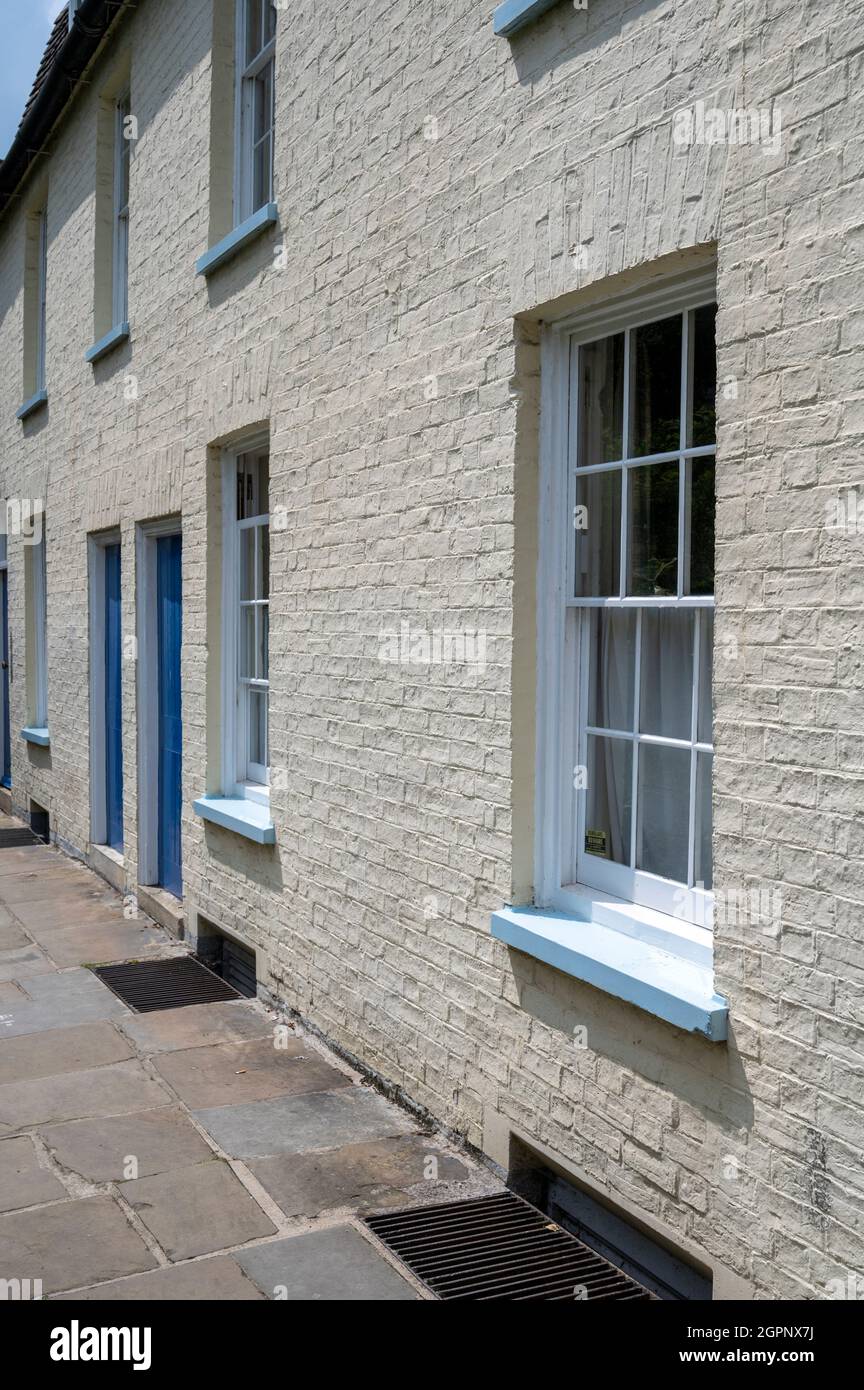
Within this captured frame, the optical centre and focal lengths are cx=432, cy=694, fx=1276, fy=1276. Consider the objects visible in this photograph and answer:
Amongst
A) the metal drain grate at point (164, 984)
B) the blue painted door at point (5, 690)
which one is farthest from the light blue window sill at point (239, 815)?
the blue painted door at point (5, 690)

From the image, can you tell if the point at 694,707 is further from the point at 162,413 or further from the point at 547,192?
the point at 162,413

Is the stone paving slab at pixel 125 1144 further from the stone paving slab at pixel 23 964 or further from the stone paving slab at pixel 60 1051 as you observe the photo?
the stone paving slab at pixel 23 964

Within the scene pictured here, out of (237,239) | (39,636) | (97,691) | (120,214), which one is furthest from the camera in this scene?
(39,636)

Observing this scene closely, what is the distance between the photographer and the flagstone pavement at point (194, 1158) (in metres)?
4.11

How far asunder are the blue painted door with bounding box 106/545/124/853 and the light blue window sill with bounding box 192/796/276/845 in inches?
109

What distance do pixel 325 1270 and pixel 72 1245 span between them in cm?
88

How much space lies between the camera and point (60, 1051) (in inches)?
248

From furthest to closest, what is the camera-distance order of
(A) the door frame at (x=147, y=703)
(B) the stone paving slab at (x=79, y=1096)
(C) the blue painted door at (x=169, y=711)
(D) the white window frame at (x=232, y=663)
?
(A) the door frame at (x=147, y=703) → (C) the blue painted door at (x=169, y=711) → (D) the white window frame at (x=232, y=663) → (B) the stone paving slab at (x=79, y=1096)

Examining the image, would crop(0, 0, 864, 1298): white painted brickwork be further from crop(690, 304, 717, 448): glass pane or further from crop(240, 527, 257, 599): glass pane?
crop(240, 527, 257, 599): glass pane

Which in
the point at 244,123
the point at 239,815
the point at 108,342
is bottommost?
the point at 239,815

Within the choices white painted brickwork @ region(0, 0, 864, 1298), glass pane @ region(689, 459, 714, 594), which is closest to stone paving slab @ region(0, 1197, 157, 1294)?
white painted brickwork @ region(0, 0, 864, 1298)

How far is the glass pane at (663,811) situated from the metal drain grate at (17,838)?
379 inches

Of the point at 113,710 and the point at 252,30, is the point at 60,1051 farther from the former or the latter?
the point at 252,30

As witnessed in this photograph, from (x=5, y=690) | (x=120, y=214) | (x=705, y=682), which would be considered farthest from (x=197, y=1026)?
(x=5, y=690)
